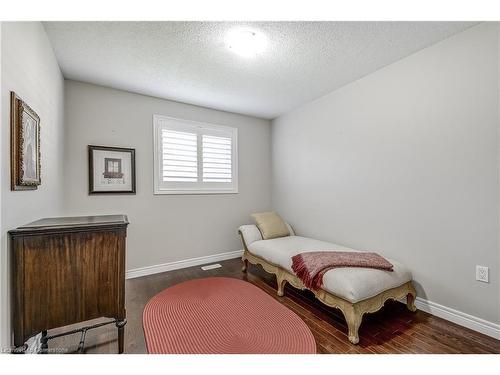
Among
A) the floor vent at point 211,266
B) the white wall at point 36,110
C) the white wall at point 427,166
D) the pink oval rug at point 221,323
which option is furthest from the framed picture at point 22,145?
the white wall at point 427,166

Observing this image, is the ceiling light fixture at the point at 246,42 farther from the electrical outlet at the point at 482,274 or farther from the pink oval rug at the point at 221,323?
the electrical outlet at the point at 482,274

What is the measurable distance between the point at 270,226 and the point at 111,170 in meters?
2.24

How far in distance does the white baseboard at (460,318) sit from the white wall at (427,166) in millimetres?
50

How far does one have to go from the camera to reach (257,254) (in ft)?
9.54

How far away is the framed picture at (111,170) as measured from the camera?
110 inches

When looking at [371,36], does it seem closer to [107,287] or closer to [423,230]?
[423,230]

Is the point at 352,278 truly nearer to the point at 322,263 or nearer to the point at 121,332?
the point at 322,263

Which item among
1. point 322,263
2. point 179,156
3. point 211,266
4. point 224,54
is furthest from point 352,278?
point 179,156

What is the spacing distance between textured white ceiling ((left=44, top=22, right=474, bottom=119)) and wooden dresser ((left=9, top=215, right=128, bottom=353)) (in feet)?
5.14

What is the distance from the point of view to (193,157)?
347 cm

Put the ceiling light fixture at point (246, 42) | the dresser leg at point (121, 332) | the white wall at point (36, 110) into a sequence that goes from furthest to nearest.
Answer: the ceiling light fixture at point (246, 42), the dresser leg at point (121, 332), the white wall at point (36, 110)

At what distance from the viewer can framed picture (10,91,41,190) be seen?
4.01ft
